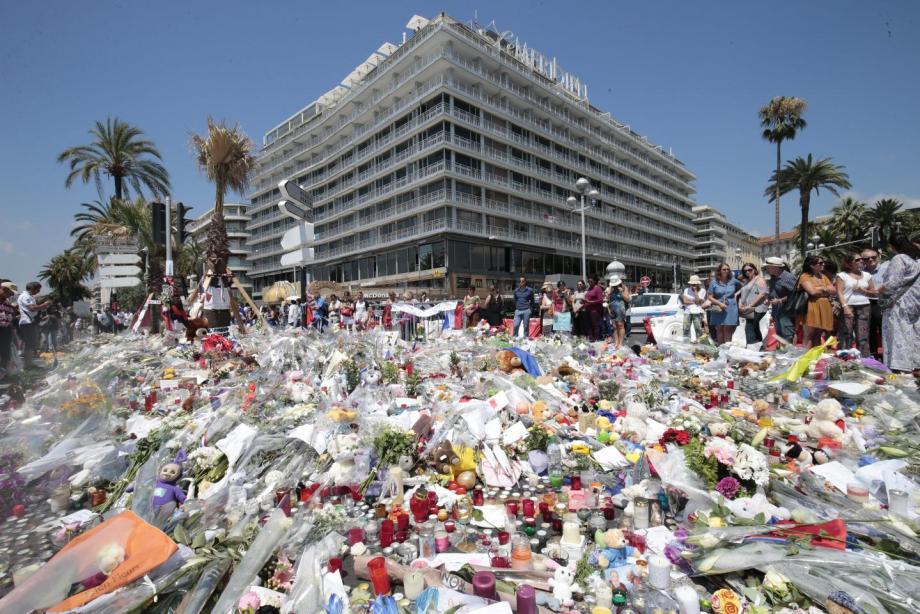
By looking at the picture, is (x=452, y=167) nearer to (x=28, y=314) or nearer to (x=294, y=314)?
(x=294, y=314)

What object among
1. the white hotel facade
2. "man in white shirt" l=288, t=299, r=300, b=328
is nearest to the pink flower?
"man in white shirt" l=288, t=299, r=300, b=328

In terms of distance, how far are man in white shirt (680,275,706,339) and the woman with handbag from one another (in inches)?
163

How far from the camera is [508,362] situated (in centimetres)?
619

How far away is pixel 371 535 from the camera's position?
268cm

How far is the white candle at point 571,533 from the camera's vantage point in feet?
8.19

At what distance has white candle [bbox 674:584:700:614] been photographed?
186 cm

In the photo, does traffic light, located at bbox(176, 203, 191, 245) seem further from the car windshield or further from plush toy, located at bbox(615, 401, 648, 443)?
the car windshield

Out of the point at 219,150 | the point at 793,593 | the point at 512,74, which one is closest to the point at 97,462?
the point at 793,593

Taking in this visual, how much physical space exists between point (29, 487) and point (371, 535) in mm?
2694

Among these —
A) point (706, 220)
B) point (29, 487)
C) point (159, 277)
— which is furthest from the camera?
point (706, 220)

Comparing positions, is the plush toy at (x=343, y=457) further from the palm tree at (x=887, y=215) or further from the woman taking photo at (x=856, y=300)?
the palm tree at (x=887, y=215)

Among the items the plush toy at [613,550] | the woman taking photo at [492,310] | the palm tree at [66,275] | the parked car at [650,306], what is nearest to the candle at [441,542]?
the plush toy at [613,550]

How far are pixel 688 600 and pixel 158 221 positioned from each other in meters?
13.0

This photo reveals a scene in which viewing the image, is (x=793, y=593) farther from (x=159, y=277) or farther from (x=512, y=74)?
(x=512, y=74)
